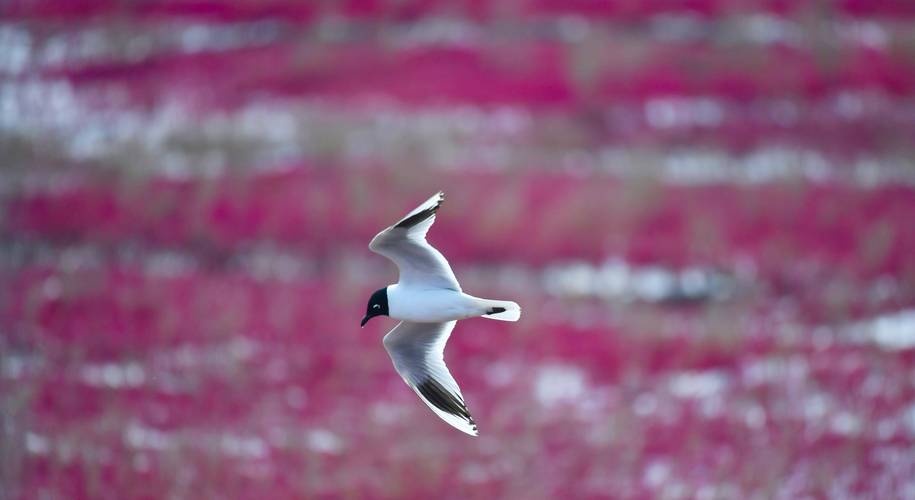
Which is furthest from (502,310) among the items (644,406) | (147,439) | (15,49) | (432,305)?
(15,49)

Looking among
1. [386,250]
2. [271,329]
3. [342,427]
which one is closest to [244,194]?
[271,329]

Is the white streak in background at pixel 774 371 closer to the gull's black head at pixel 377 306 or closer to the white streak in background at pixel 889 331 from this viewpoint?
the white streak in background at pixel 889 331

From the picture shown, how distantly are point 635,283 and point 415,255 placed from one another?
0.33 metres

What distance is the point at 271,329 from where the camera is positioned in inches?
49.6

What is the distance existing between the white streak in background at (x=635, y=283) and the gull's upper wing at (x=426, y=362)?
8.2 inches

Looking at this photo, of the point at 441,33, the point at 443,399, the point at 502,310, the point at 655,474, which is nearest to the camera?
the point at 502,310

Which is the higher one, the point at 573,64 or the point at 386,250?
the point at 573,64

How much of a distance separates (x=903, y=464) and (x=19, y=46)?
93 cm

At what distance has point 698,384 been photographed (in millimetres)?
1225

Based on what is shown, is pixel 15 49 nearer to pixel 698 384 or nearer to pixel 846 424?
pixel 698 384

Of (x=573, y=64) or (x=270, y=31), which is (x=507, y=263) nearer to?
(x=573, y=64)

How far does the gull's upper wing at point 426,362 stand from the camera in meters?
1.04

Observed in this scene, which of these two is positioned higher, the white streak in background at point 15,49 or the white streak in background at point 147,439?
the white streak in background at point 15,49

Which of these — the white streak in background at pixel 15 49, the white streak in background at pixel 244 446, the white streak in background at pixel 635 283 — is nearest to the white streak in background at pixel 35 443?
the white streak in background at pixel 244 446
